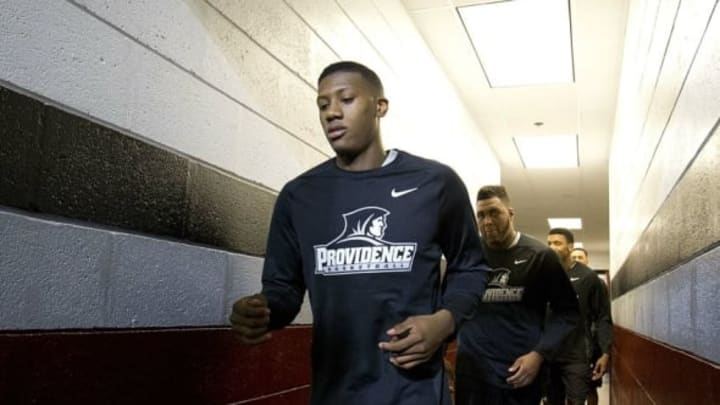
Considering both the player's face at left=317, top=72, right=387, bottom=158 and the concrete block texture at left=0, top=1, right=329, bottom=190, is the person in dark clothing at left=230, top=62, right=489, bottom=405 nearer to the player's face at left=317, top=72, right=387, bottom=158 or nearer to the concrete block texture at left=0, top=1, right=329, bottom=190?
the player's face at left=317, top=72, right=387, bottom=158

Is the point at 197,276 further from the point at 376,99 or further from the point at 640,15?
the point at 640,15

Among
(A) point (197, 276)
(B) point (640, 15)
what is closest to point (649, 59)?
(B) point (640, 15)

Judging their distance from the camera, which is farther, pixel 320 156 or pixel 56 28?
pixel 320 156

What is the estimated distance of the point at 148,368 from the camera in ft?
5.22

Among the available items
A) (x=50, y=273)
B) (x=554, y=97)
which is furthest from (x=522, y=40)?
(x=50, y=273)

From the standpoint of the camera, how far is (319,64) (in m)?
2.74

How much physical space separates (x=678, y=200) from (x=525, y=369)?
954 millimetres

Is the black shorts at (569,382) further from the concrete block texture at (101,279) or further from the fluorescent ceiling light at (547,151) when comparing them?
the fluorescent ceiling light at (547,151)

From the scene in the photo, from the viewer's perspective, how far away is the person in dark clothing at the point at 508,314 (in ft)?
9.16

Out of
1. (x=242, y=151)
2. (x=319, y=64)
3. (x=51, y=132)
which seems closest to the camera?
(x=51, y=132)

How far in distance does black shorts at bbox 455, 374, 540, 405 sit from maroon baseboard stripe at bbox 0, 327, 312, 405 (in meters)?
0.80

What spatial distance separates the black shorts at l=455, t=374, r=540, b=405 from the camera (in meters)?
2.76

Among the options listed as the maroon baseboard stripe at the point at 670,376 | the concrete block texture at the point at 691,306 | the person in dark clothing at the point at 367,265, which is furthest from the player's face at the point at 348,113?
the maroon baseboard stripe at the point at 670,376

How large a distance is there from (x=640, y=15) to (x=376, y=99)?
224cm
